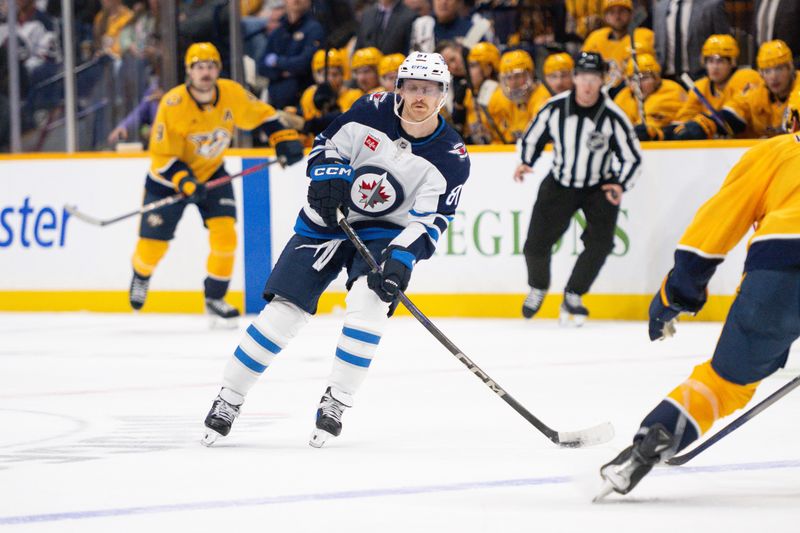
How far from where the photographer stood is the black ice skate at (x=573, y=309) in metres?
7.38

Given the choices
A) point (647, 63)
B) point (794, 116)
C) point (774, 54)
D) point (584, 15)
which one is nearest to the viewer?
point (794, 116)

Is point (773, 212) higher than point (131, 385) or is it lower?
higher

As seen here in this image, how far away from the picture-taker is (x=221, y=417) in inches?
156

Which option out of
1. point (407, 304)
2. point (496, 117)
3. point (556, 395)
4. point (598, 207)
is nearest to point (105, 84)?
point (496, 117)

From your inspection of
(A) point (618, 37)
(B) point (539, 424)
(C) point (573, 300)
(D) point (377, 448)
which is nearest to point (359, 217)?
(D) point (377, 448)

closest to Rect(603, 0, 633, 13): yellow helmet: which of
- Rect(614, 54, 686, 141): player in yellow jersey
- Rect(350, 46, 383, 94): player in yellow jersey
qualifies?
Rect(614, 54, 686, 141): player in yellow jersey

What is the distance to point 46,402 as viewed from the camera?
4.95 m

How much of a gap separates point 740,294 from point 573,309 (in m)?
4.46

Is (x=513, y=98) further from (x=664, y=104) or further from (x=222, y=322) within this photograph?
(x=222, y=322)

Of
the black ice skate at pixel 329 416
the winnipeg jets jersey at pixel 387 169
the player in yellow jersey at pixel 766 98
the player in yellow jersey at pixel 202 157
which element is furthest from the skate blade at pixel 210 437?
the player in yellow jersey at pixel 766 98

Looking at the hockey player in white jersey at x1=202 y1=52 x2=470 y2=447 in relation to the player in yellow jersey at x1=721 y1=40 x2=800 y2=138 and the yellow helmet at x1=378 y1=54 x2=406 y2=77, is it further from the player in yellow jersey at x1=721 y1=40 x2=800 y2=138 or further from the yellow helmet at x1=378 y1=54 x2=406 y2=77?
the yellow helmet at x1=378 y1=54 x2=406 y2=77

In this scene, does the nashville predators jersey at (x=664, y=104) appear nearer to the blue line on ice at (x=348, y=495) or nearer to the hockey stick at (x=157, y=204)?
the hockey stick at (x=157, y=204)

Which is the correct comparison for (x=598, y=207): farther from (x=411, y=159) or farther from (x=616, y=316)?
(x=411, y=159)

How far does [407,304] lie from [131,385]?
1806mm
